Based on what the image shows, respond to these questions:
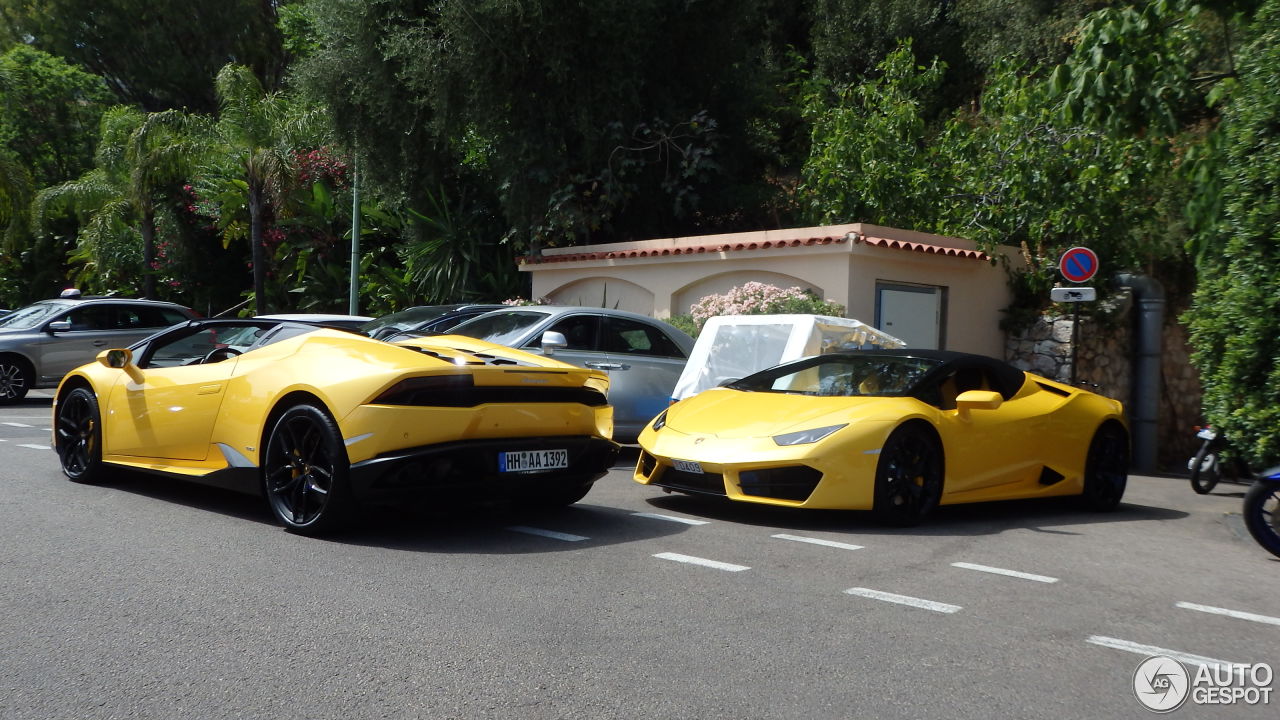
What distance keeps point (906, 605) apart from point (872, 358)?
348 centimetres

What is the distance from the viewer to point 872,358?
8.28 m

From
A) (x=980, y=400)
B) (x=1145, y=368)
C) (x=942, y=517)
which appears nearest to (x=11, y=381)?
(x=942, y=517)

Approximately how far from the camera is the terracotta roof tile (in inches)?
598

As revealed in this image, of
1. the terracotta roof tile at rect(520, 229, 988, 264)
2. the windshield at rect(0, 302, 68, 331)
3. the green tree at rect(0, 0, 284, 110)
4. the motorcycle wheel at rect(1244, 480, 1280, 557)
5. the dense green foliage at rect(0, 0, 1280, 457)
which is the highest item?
the green tree at rect(0, 0, 284, 110)

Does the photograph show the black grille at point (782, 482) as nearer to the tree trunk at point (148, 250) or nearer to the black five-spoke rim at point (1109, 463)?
the black five-spoke rim at point (1109, 463)

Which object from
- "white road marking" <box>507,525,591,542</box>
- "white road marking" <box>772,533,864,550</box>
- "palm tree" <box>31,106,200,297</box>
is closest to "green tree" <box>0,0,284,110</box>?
"palm tree" <box>31,106,200,297</box>

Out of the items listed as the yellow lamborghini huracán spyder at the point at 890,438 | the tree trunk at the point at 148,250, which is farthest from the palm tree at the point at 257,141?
the yellow lamborghini huracán spyder at the point at 890,438

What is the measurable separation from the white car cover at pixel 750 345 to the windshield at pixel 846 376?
4.44 feet

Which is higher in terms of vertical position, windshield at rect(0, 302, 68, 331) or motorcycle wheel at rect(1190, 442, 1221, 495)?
windshield at rect(0, 302, 68, 331)

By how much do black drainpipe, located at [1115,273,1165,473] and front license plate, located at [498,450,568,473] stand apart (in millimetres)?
11379

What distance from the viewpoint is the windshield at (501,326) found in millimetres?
10273

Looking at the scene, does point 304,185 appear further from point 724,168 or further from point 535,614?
point 535,614

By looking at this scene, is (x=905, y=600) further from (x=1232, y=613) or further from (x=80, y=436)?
(x=80, y=436)

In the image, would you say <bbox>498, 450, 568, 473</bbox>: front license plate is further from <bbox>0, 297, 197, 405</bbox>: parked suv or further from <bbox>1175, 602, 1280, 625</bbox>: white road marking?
<bbox>0, 297, 197, 405</bbox>: parked suv
